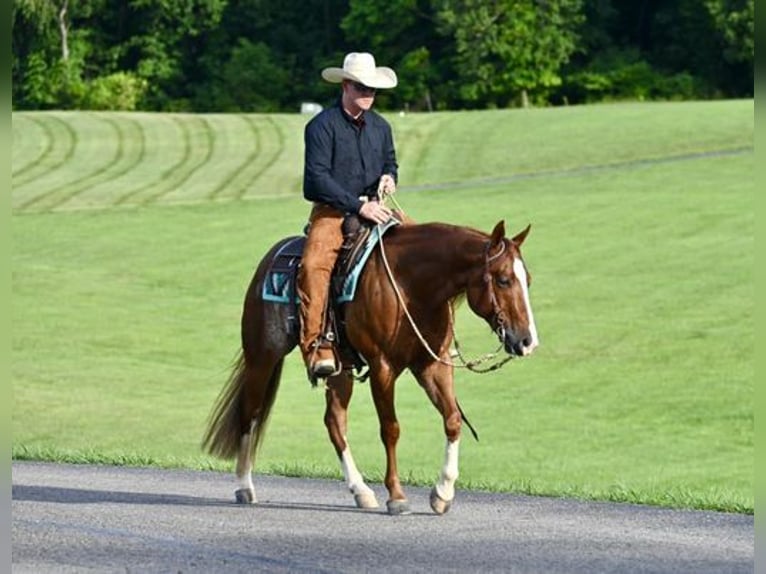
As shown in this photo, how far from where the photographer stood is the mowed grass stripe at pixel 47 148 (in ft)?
200

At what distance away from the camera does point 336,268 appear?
12320 mm

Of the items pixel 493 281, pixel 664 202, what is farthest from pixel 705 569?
pixel 664 202

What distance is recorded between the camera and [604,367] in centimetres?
3166

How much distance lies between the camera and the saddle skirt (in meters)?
12.1

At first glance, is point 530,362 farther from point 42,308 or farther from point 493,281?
point 493,281

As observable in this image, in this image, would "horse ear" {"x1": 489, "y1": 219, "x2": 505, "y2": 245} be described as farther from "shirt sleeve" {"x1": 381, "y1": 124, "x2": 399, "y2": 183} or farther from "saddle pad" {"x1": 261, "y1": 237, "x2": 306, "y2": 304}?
"saddle pad" {"x1": 261, "y1": 237, "x2": 306, "y2": 304}

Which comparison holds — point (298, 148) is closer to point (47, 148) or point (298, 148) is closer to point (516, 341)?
point (47, 148)

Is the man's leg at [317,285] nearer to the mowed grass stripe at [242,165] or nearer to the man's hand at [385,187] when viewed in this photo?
the man's hand at [385,187]

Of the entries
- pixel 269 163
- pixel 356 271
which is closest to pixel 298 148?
pixel 269 163

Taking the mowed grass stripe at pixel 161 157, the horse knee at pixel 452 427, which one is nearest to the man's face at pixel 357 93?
the horse knee at pixel 452 427

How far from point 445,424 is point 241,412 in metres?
2.07

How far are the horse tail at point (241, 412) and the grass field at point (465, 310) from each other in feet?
6.90

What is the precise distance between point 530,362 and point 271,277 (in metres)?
20.3

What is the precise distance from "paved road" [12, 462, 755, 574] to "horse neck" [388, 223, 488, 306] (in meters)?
1.46
